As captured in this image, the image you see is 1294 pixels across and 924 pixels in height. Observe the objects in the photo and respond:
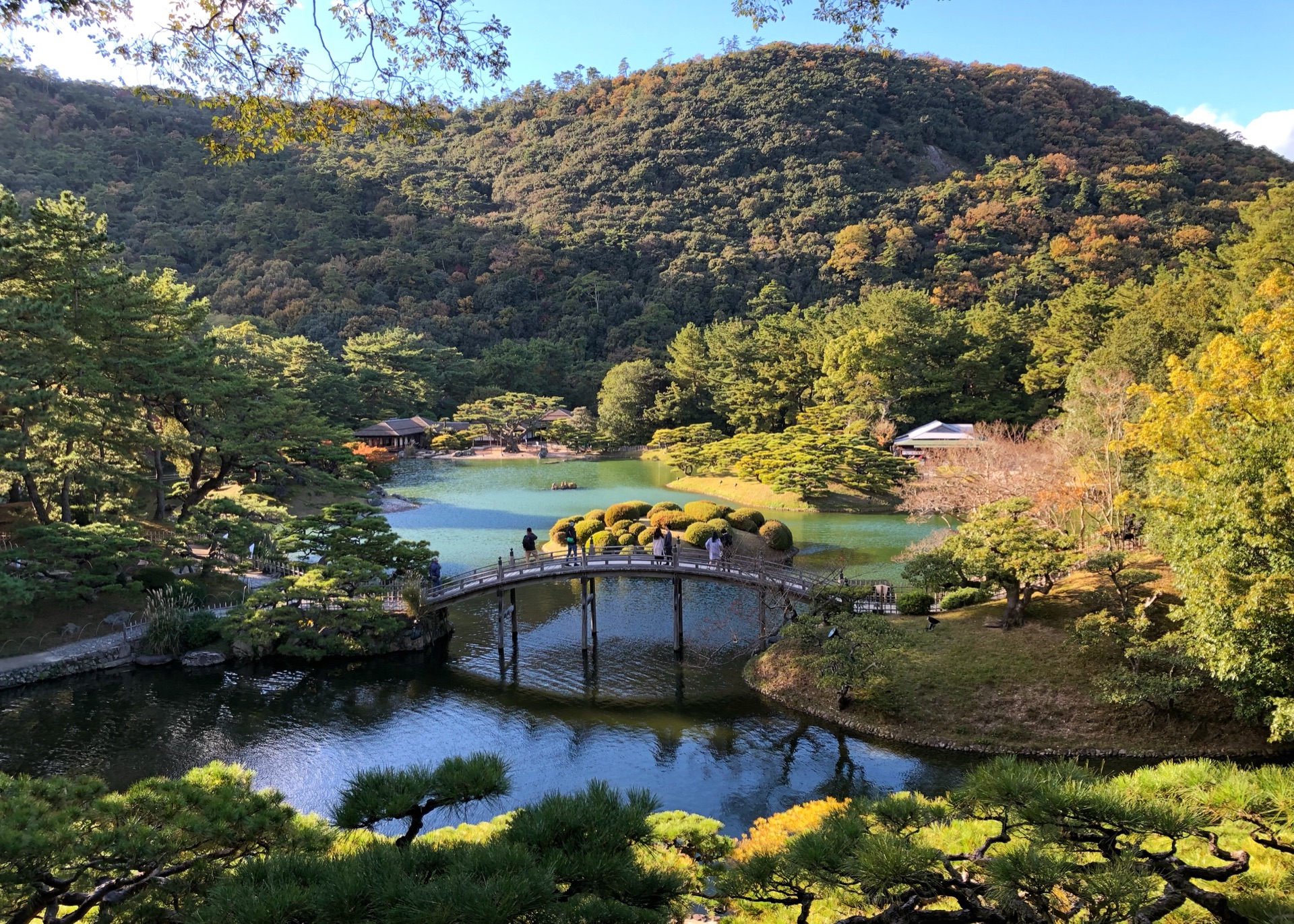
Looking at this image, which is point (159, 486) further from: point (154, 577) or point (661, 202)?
point (661, 202)

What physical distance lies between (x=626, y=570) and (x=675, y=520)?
691 centimetres

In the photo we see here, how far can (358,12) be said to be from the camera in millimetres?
5438

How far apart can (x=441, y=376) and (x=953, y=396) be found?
1250 inches

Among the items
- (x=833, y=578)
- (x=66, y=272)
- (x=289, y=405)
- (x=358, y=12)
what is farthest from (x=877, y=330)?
(x=358, y=12)

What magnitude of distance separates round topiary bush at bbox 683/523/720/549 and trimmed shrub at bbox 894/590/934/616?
7.26 meters

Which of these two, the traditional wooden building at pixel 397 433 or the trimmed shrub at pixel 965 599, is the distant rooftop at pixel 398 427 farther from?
the trimmed shrub at pixel 965 599

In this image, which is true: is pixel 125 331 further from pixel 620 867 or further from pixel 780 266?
pixel 780 266

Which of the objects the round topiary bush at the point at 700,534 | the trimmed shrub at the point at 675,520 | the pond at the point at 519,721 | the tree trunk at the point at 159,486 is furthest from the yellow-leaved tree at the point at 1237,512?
the tree trunk at the point at 159,486

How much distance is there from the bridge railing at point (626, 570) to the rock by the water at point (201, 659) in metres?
4.21

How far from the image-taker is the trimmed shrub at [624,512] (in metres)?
24.8

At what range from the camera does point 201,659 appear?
16.0 m

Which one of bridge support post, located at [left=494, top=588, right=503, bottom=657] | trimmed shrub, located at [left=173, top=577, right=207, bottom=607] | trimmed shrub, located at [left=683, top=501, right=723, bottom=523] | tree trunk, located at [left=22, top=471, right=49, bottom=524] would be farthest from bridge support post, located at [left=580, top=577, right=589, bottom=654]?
tree trunk, located at [left=22, top=471, right=49, bottom=524]

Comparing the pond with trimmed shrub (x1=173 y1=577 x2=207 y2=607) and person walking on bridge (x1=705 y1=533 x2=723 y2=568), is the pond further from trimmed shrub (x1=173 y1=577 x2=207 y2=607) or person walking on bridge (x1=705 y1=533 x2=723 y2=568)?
trimmed shrub (x1=173 y1=577 x2=207 y2=607)

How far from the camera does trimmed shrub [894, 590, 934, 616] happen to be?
51.2 feet
